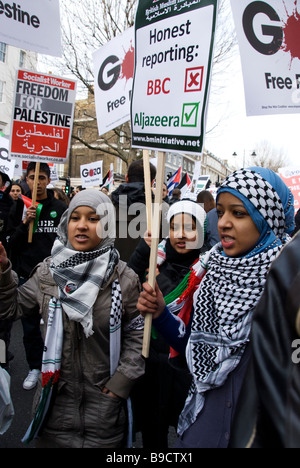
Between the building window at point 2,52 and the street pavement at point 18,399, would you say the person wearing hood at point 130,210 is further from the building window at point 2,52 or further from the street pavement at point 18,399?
the building window at point 2,52

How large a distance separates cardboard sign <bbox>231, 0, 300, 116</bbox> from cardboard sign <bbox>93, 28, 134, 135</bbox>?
1140 millimetres

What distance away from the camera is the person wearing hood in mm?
3527

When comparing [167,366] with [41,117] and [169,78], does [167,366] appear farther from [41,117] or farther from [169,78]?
[41,117]

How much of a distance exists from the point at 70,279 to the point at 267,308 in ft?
4.63

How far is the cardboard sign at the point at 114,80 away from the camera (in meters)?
3.52

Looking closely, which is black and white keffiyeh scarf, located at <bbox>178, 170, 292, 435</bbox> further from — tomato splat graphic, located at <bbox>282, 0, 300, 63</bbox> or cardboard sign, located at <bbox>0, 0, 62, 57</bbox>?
cardboard sign, located at <bbox>0, 0, 62, 57</bbox>

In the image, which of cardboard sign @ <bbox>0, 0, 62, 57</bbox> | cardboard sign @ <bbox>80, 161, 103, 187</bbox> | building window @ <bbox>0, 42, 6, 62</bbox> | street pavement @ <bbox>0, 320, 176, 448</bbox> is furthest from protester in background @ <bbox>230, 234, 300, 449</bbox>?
building window @ <bbox>0, 42, 6, 62</bbox>

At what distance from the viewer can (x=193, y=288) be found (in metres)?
2.03

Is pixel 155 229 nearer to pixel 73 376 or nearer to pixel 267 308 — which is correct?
pixel 73 376

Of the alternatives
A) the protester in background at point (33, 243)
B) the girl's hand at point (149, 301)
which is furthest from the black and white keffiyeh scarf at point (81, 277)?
the protester in background at point (33, 243)

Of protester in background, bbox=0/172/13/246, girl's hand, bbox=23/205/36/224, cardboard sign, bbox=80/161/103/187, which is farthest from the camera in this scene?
cardboard sign, bbox=80/161/103/187

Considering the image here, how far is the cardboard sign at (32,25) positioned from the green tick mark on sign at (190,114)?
1.95 meters

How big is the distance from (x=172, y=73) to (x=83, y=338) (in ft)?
4.89
